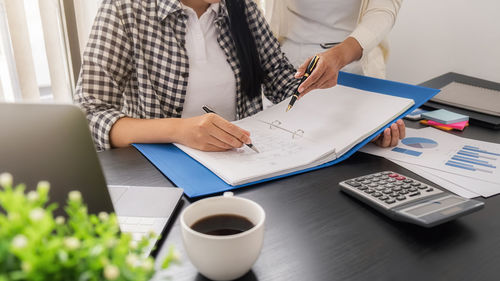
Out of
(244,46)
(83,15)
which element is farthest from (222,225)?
(83,15)

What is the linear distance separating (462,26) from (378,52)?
455mm

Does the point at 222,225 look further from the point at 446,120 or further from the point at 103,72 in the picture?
the point at 446,120

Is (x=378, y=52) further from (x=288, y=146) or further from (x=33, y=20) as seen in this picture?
(x=33, y=20)

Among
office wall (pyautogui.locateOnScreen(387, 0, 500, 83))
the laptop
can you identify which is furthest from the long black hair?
office wall (pyautogui.locateOnScreen(387, 0, 500, 83))

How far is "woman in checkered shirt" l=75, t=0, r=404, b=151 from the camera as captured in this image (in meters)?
0.87

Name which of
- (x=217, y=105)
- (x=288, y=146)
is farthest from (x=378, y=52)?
(x=288, y=146)

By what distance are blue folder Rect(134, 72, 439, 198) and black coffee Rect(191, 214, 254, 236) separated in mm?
166

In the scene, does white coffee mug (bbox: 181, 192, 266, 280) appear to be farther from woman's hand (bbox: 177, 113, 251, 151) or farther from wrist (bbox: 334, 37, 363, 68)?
wrist (bbox: 334, 37, 363, 68)

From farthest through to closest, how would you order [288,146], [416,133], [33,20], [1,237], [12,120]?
[33,20], [416,133], [288,146], [12,120], [1,237]

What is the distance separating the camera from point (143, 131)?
865 millimetres

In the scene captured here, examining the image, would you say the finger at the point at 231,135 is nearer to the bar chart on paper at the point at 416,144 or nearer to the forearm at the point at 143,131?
the forearm at the point at 143,131

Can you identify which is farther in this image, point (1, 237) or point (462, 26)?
point (462, 26)

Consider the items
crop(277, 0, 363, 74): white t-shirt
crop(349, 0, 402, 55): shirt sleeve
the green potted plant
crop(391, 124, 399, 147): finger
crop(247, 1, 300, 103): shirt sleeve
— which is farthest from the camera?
crop(277, 0, 363, 74): white t-shirt

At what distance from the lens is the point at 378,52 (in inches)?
58.1
